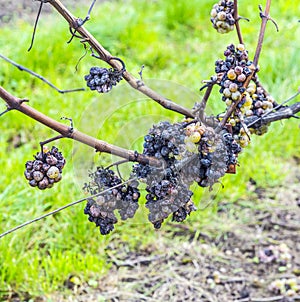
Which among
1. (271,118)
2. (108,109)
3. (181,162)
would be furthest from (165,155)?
(108,109)

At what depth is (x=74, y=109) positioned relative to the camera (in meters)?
2.49

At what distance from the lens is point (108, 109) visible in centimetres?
210

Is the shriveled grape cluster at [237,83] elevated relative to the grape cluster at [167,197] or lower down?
elevated

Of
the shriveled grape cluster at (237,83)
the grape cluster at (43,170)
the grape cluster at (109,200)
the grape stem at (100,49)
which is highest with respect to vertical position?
the shriveled grape cluster at (237,83)

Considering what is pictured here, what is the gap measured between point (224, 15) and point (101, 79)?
327 millimetres

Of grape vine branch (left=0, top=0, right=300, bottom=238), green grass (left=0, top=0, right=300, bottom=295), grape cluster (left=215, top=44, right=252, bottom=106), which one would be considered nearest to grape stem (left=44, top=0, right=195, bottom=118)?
grape vine branch (left=0, top=0, right=300, bottom=238)

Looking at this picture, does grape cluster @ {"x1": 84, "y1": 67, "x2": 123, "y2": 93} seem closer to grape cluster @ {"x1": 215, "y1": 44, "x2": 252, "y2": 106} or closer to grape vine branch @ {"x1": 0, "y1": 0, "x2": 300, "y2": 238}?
grape vine branch @ {"x1": 0, "y1": 0, "x2": 300, "y2": 238}

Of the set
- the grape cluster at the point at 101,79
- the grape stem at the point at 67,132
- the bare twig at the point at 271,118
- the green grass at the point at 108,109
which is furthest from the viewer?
the green grass at the point at 108,109

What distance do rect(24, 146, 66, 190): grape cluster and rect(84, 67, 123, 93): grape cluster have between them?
13 cm

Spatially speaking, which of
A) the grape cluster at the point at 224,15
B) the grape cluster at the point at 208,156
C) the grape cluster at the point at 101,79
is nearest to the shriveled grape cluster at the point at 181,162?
the grape cluster at the point at 208,156

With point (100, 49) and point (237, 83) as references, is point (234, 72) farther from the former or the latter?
point (100, 49)

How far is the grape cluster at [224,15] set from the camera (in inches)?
41.7

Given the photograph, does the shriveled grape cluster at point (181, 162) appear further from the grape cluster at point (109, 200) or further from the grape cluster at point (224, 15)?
the grape cluster at point (224, 15)

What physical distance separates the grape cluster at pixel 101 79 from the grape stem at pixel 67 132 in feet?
0.27
